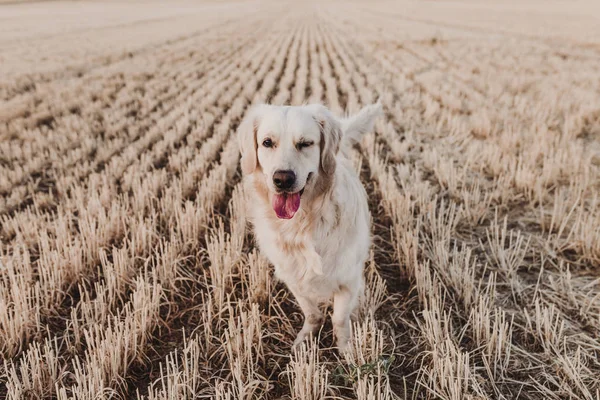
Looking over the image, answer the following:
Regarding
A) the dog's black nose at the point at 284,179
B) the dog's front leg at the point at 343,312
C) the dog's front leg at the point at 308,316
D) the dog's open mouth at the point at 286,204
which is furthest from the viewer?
the dog's front leg at the point at 308,316

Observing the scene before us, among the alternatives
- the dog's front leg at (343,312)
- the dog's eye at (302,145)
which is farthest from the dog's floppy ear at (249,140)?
the dog's front leg at (343,312)

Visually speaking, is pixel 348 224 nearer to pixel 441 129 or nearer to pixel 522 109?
pixel 441 129

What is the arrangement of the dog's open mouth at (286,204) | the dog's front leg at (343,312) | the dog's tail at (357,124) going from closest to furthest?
1. the dog's open mouth at (286,204)
2. the dog's front leg at (343,312)
3. the dog's tail at (357,124)

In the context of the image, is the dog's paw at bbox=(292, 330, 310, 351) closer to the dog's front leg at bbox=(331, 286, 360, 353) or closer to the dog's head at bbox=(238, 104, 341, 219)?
the dog's front leg at bbox=(331, 286, 360, 353)

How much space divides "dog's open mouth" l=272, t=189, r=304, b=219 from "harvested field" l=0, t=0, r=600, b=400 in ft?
2.21

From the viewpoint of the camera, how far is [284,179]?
6.89 feet

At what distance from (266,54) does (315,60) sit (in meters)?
2.54

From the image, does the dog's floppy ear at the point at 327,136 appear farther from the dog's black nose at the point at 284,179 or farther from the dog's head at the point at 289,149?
the dog's black nose at the point at 284,179

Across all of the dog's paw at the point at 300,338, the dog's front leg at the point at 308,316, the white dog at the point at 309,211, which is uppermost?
the white dog at the point at 309,211

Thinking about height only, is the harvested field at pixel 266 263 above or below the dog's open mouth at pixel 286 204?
below

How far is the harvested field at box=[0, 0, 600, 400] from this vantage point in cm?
216

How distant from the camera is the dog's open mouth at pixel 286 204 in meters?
2.23

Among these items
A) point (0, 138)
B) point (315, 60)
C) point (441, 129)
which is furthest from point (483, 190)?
point (315, 60)

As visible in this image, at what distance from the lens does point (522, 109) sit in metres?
6.47
